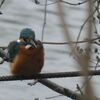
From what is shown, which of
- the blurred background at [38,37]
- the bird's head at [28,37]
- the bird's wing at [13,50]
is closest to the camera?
the bird's head at [28,37]

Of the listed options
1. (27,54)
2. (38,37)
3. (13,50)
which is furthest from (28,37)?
(38,37)

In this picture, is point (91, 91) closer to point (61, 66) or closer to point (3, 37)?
point (61, 66)

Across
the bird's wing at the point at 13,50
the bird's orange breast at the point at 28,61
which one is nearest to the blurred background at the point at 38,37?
the bird's wing at the point at 13,50

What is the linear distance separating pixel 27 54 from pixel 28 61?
66 millimetres

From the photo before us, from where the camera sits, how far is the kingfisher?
10.0 feet

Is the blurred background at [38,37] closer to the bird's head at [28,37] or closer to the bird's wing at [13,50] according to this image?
the bird's wing at [13,50]

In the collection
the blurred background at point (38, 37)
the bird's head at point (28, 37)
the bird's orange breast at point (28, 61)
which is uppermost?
the bird's head at point (28, 37)

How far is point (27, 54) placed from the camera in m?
3.11

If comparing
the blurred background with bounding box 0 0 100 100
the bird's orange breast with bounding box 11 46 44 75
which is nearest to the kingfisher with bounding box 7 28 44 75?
the bird's orange breast with bounding box 11 46 44 75

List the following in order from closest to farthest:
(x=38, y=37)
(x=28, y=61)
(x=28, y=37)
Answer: (x=28, y=37)
(x=28, y=61)
(x=38, y=37)

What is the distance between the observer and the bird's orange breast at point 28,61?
3094 millimetres

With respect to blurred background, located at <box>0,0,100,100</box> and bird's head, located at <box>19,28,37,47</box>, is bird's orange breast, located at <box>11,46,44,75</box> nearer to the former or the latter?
bird's head, located at <box>19,28,37,47</box>

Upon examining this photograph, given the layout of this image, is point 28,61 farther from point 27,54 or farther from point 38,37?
point 38,37

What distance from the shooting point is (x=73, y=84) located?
8391mm
